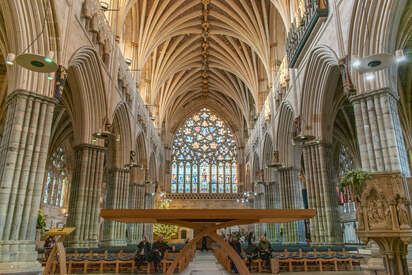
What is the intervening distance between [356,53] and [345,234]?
19534mm

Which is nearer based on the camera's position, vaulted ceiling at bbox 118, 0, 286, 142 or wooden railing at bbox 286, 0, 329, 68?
wooden railing at bbox 286, 0, 329, 68

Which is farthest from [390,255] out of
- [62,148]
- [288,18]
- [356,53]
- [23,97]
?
[62,148]

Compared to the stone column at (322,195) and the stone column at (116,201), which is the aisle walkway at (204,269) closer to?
the stone column at (322,195)

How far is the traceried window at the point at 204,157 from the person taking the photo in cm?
3538

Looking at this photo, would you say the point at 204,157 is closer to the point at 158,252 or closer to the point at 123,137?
the point at 123,137

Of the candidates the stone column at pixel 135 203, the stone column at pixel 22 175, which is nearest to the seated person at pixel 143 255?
the stone column at pixel 22 175

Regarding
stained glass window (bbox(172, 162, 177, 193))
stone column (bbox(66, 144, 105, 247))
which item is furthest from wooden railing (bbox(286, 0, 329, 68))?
stained glass window (bbox(172, 162, 177, 193))

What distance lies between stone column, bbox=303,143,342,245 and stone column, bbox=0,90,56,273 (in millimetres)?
10054

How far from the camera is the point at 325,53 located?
1210 centimetres

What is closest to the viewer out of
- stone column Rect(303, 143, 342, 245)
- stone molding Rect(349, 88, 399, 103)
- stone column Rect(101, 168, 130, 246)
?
stone molding Rect(349, 88, 399, 103)

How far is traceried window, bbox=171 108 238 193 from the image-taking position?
3538 centimetres

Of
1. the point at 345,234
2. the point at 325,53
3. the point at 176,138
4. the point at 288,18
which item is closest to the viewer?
the point at 325,53

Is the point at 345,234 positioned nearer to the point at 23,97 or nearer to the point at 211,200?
the point at 211,200

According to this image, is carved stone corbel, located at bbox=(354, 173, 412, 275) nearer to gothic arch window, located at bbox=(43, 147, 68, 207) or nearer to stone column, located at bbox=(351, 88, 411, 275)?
stone column, located at bbox=(351, 88, 411, 275)
